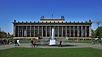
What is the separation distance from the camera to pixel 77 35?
162125 mm

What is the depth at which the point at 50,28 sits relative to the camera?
15875cm

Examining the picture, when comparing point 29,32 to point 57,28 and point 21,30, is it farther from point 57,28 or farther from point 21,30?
point 57,28

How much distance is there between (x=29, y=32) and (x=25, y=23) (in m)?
9.15

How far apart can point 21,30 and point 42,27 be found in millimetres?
17136

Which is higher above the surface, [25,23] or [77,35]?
[25,23]

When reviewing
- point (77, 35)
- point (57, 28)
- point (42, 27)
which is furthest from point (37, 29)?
point (77, 35)

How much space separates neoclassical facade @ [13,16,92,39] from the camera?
515 ft

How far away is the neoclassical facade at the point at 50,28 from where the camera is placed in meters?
157
